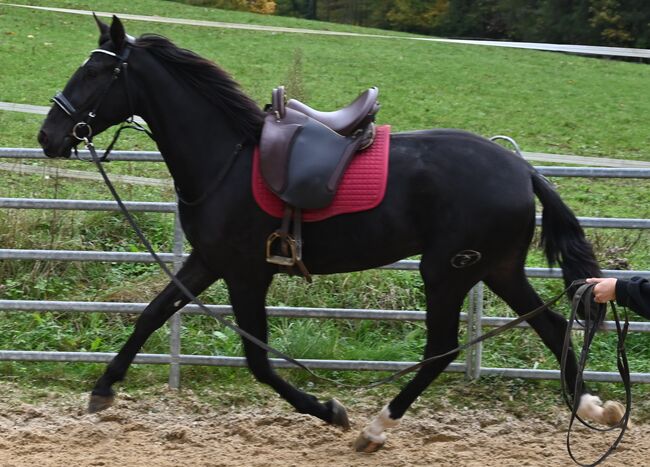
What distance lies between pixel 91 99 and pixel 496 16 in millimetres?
46813

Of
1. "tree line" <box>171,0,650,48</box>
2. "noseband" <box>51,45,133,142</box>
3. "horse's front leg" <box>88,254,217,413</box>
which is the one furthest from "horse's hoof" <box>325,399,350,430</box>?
"tree line" <box>171,0,650,48</box>

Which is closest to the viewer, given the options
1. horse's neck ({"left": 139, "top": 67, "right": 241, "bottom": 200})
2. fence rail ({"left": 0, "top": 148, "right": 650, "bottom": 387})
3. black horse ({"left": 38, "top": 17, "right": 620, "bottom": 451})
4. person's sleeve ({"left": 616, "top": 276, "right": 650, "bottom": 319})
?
person's sleeve ({"left": 616, "top": 276, "right": 650, "bottom": 319})

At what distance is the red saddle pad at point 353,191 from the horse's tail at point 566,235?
0.86 metres

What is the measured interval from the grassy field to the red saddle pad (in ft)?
5.04

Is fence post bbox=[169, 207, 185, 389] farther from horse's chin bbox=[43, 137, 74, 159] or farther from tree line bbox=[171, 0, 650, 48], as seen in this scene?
tree line bbox=[171, 0, 650, 48]

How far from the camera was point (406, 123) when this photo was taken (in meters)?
15.5

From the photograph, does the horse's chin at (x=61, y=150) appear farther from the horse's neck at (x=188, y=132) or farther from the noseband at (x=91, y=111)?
the horse's neck at (x=188, y=132)

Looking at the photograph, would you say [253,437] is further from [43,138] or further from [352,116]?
[43,138]

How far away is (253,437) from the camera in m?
5.20

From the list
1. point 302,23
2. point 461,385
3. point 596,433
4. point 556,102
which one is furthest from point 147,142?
point 302,23

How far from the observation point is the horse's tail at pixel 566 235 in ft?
16.3

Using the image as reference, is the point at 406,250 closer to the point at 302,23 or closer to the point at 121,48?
the point at 121,48

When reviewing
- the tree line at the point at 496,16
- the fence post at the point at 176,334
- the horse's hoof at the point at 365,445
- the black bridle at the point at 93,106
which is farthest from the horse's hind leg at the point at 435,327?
the tree line at the point at 496,16

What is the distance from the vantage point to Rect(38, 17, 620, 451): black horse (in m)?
4.79
